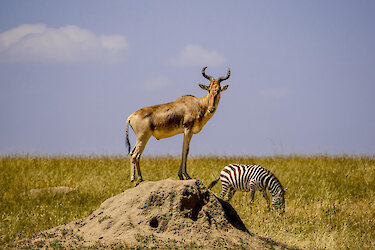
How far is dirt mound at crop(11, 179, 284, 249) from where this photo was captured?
256 inches

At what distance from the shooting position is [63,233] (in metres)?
7.11

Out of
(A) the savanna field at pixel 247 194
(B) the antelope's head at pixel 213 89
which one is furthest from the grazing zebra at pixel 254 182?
(B) the antelope's head at pixel 213 89

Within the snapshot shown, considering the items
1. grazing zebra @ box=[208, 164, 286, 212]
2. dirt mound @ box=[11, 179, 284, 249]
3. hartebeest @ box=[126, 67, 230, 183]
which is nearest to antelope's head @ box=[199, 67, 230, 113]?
hartebeest @ box=[126, 67, 230, 183]

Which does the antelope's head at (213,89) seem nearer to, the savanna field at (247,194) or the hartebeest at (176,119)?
the hartebeest at (176,119)

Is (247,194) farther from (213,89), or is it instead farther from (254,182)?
(213,89)

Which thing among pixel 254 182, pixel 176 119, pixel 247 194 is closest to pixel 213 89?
pixel 176 119

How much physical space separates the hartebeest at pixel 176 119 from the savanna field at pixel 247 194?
2.33 m

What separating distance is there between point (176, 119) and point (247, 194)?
4045 millimetres

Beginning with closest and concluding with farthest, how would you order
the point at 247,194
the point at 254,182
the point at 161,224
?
the point at 161,224 < the point at 254,182 < the point at 247,194

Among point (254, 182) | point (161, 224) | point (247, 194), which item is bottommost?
point (161, 224)

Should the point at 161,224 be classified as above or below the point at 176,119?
below

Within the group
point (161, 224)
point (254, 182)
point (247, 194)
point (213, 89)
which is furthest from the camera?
point (247, 194)

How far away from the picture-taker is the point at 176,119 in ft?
28.4

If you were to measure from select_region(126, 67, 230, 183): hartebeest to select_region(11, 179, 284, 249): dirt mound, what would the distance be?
113cm
